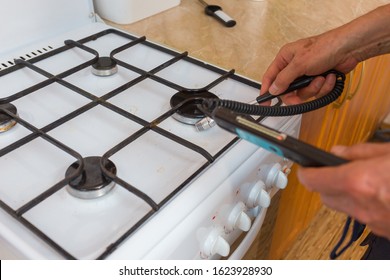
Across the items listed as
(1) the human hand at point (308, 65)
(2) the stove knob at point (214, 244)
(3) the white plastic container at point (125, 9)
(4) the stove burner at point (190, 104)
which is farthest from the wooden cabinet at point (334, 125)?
(3) the white plastic container at point (125, 9)

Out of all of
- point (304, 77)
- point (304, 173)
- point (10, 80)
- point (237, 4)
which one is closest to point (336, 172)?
point (304, 173)

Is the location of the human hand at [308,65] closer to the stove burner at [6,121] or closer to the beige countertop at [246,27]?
the beige countertop at [246,27]

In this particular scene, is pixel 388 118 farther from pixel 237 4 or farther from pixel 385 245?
pixel 385 245

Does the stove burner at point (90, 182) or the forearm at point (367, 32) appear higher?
the forearm at point (367, 32)

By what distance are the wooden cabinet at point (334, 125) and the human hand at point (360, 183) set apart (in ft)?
1.16

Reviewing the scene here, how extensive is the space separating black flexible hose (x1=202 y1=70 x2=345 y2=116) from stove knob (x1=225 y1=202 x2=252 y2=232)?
0.14 m

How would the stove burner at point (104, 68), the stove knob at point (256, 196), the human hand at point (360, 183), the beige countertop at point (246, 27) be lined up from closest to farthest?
the human hand at point (360, 183) < the stove knob at point (256, 196) < the stove burner at point (104, 68) < the beige countertop at point (246, 27)

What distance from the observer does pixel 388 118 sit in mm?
1996

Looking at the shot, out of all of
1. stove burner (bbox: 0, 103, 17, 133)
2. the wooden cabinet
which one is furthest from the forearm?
stove burner (bbox: 0, 103, 17, 133)

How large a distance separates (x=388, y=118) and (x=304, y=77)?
1.49m

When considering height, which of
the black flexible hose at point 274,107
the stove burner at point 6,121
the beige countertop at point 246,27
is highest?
the black flexible hose at point 274,107

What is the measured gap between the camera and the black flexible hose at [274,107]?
1.90ft

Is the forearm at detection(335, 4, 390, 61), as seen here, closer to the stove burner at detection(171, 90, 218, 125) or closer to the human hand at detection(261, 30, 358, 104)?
the human hand at detection(261, 30, 358, 104)

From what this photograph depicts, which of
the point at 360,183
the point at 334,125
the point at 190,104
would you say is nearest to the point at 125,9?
the point at 190,104
